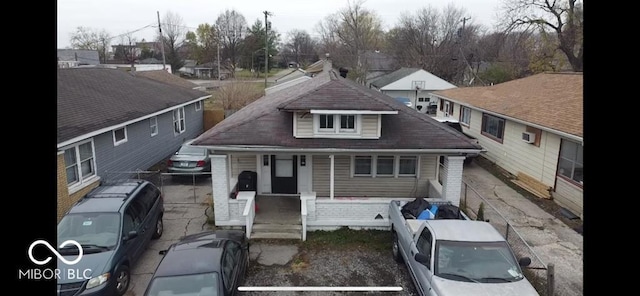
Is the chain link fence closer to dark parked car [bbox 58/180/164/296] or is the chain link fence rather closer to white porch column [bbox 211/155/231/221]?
white porch column [bbox 211/155/231/221]

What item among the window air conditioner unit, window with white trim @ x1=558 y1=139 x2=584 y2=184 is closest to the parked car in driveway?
the window air conditioner unit

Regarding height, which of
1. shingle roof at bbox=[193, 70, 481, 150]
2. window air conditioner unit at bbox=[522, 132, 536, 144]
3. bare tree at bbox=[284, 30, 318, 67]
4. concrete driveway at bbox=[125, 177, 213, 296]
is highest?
bare tree at bbox=[284, 30, 318, 67]

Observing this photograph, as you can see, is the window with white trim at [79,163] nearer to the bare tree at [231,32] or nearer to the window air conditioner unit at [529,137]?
the window air conditioner unit at [529,137]

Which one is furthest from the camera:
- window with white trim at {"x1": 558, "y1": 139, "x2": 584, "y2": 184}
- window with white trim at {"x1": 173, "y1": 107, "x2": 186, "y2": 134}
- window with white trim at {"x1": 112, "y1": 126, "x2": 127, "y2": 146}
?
window with white trim at {"x1": 173, "y1": 107, "x2": 186, "y2": 134}

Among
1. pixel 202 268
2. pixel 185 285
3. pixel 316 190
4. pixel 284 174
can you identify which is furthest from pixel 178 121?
pixel 185 285
